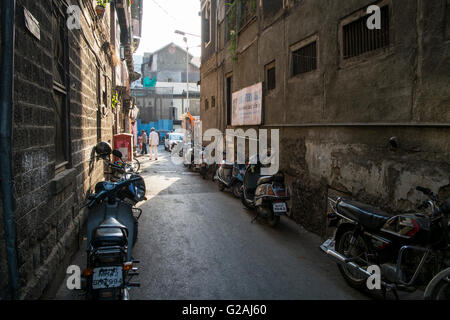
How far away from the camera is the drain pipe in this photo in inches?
97.6

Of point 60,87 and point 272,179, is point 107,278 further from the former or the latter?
point 272,179

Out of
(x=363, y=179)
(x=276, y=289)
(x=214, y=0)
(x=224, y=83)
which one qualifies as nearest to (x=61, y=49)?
(x=276, y=289)

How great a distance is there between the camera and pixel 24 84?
2.91 m

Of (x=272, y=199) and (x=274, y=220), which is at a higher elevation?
(x=272, y=199)

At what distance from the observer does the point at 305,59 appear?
6.95 meters

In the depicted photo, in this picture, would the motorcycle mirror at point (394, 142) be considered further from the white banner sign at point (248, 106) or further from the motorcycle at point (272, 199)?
the white banner sign at point (248, 106)

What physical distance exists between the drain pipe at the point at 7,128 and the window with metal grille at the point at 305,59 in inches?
207

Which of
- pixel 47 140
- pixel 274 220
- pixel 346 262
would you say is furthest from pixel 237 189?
pixel 47 140

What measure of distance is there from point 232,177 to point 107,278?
6558 millimetres

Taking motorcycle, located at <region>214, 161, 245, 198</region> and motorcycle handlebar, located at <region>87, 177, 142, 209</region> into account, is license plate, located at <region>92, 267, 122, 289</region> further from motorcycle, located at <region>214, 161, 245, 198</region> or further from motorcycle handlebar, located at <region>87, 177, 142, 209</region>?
motorcycle, located at <region>214, 161, 245, 198</region>

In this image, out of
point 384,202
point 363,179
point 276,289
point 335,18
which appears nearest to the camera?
point 276,289

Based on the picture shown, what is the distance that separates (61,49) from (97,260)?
10.4 feet

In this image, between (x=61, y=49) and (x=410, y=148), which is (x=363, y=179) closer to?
(x=410, y=148)

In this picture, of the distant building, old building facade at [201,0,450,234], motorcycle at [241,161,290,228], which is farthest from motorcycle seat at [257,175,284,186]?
the distant building
